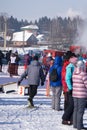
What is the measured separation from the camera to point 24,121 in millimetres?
11828

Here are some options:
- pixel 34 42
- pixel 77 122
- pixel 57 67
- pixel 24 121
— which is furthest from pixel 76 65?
pixel 34 42

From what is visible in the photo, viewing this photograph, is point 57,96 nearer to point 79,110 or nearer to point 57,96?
point 57,96

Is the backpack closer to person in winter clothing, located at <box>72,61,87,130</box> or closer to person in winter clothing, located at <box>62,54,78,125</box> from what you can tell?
person in winter clothing, located at <box>62,54,78,125</box>

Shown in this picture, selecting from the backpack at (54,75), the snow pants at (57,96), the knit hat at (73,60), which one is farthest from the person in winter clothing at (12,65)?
the knit hat at (73,60)

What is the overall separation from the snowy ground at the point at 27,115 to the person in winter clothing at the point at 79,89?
558 mm

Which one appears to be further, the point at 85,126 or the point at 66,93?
the point at 66,93

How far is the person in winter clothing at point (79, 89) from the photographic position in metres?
10.4

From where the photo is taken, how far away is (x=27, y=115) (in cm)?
1297

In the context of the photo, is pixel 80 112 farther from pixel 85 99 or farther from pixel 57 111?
pixel 57 111

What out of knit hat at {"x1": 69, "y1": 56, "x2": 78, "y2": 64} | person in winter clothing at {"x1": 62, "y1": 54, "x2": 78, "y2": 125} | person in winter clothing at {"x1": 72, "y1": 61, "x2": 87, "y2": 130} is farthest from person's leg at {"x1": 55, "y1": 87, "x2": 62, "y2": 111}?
person in winter clothing at {"x1": 72, "y1": 61, "x2": 87, "y2": 130}

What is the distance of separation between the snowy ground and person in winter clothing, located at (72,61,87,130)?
0.56 meters

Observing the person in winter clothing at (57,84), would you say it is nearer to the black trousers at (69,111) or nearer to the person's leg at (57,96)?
the person's leg at (57,96)

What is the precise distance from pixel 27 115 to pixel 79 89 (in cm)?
288

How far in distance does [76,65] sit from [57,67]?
10.6 ft
